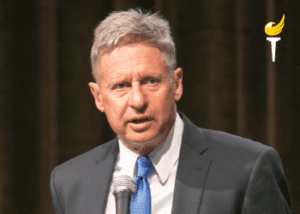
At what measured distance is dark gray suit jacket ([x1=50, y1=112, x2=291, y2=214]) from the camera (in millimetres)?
992

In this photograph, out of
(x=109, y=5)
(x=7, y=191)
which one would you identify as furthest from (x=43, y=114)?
(x=109, y=5)

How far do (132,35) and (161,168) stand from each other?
1.40 ft

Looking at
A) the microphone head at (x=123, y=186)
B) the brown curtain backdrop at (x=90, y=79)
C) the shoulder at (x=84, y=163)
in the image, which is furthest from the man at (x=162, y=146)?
the brown curtain backdrop at (x=90, y=79)

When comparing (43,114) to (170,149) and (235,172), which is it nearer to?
(170,149)

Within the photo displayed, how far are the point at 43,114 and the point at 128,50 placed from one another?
87cm

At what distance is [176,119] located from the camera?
118 centimetres

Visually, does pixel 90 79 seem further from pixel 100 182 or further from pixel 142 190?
pixel 142 190

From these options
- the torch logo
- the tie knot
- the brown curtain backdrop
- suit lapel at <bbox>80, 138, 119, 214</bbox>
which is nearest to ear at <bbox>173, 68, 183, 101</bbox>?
the tie knot

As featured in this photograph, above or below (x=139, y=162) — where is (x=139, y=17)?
above

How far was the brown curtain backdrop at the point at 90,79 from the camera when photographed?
1.60 metres

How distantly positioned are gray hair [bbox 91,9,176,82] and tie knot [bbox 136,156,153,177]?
28 cm

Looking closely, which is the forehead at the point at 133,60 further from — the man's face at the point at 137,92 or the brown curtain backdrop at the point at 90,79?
the brown curtain backdrop at the point at 90,79

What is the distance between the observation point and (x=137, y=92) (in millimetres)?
938

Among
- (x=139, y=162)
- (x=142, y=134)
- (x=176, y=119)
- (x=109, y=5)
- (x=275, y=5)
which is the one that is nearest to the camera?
(x=142, y=134)
